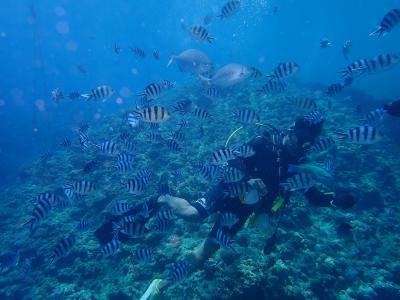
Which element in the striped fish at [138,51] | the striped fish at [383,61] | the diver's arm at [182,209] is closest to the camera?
the diver's arm at [182,209]

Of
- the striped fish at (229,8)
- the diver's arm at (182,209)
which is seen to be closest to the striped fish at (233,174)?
the diver's arm at (182,209)

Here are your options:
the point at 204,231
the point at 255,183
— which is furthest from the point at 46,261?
the point at 255,183

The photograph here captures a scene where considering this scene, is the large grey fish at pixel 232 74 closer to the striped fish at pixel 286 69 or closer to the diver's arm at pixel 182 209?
the striped fish at pixel 286 69

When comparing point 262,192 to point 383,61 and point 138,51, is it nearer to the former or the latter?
point 383,61

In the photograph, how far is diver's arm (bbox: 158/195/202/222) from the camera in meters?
6.95

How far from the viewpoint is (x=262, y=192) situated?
5047 millimetres

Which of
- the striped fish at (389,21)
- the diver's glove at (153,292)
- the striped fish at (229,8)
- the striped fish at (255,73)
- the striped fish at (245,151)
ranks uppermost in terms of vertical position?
the striped fish at (229,8)

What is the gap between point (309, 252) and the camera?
270 inches

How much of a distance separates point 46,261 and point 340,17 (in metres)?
139

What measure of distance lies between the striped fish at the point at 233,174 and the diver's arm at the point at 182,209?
5.10ft

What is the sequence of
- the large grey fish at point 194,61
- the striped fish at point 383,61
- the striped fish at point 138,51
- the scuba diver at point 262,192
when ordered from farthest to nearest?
the large grey fish at point 194,61 → the striped fish at point 138,51 → the striped fish at point 383,61 → the scuba diver at point 262,192

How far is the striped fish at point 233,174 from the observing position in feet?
18.8

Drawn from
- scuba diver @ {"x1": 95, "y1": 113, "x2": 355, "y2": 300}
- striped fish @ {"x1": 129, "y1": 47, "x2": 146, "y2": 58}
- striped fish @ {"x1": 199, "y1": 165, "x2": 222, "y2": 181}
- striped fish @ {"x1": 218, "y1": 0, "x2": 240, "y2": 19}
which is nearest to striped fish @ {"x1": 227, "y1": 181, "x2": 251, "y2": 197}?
scuba diver @ {"x1": 95, "y1": 113, "x2": 355, "y2": 300}

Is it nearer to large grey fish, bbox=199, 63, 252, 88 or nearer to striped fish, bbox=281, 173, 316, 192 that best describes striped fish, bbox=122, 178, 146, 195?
striped fish, bbox=281, 173, 316, 192
